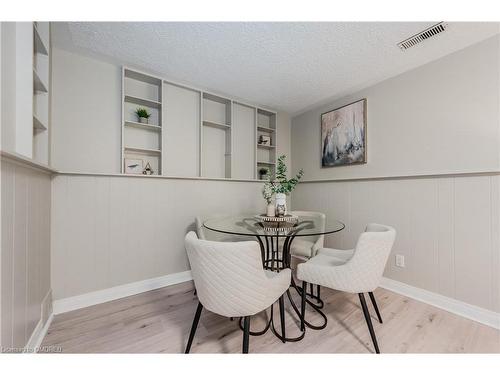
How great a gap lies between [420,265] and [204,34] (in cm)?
285

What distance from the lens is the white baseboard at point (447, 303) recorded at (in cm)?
160

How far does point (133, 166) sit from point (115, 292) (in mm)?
1263

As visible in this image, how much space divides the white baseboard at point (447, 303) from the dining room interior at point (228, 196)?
1 cm

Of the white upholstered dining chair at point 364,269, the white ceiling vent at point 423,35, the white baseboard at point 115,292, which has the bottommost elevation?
the white baseboard at point 115,292

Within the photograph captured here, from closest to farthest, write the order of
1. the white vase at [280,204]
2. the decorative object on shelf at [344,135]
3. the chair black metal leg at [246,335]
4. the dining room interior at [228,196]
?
the chair black metal leg at [246,335]
the dining room interior at [228,196]
the white vase at [280,204]
the decorative object on shelf at [344,135]

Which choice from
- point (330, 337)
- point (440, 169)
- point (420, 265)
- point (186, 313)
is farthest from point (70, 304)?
point (440, 169)

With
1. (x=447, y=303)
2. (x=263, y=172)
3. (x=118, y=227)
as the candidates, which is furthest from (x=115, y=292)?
(x=447, y=303)

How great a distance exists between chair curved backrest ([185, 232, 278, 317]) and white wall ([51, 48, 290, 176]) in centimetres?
159

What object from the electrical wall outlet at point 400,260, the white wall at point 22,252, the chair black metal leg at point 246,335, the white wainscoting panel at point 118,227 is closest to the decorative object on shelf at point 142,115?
the white wainscoting panel at point 118,227

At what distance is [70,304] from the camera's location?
178cm

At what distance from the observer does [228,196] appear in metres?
2.74

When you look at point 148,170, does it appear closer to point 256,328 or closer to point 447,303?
point 256,328

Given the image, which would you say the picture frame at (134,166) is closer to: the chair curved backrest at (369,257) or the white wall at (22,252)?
the white wall at (22,252)

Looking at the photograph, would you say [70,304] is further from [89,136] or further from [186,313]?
[89,136]
